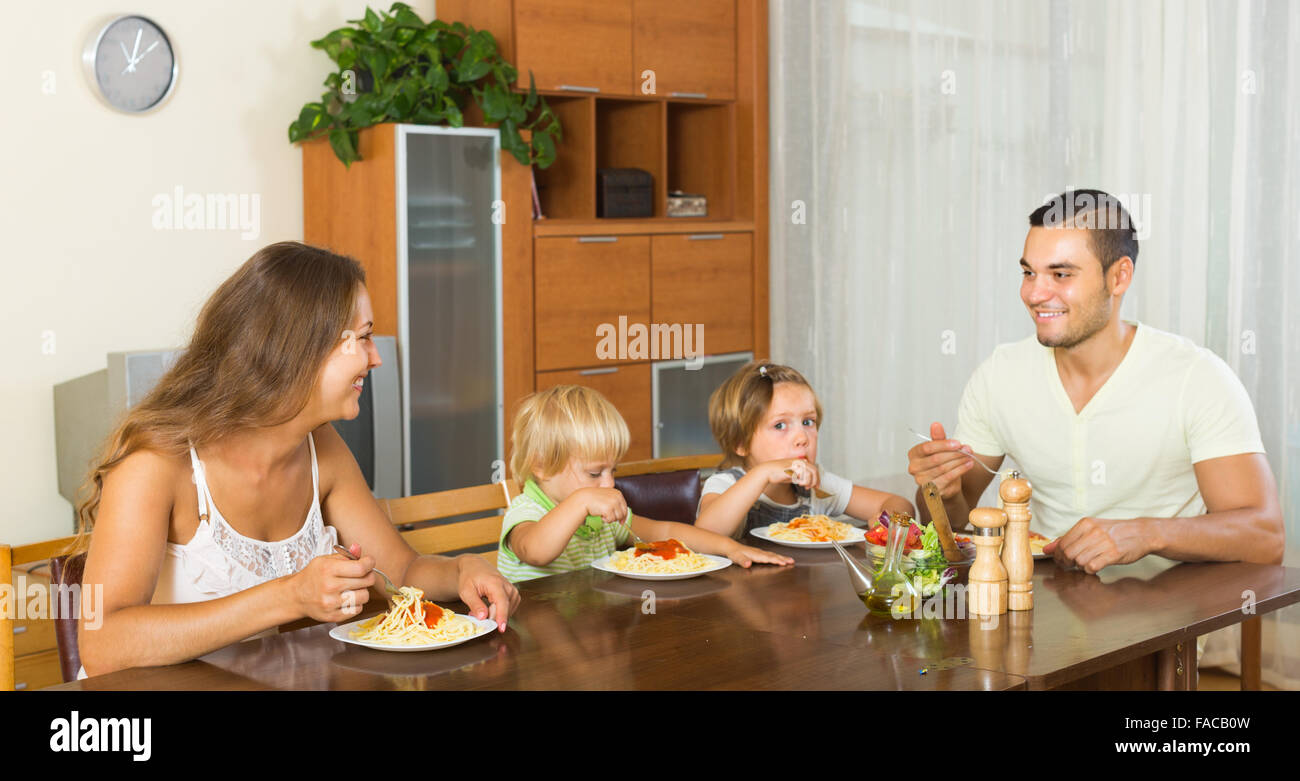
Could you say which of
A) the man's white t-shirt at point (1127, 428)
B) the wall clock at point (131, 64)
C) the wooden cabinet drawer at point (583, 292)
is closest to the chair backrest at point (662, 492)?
the man's white t-shirt at point (1127, 428)

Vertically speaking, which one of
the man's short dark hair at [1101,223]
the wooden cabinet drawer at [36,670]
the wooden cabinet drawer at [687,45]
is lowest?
the wooden cabinet drawer at [36,670]

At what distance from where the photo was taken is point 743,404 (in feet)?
9.59

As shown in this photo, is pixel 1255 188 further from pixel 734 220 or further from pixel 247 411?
pixel 247 411

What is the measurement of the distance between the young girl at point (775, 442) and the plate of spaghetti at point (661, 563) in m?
0.51

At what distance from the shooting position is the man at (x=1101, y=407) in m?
2.47

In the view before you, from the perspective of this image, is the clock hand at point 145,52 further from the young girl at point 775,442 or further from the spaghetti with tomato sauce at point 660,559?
the spaghetti with tomato sauce at point 660,559

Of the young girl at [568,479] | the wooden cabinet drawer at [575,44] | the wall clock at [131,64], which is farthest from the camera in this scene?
the wooden cabinet drawer at [575,44]

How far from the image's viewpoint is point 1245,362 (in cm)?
393

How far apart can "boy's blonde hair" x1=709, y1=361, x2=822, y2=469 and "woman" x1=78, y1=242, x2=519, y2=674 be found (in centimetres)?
98

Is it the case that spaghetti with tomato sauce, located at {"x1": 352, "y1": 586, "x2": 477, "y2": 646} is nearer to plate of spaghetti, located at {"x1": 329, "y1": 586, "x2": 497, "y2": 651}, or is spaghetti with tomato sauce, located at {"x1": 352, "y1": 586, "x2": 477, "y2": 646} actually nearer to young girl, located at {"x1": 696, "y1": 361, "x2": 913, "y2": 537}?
plate of spaghetti, located at {"x1": 329, "y1": 586, "x2": 497, "y2": 651}

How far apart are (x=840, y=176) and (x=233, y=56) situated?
2.22 m

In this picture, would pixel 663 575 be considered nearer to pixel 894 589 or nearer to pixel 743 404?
pixel 894 589

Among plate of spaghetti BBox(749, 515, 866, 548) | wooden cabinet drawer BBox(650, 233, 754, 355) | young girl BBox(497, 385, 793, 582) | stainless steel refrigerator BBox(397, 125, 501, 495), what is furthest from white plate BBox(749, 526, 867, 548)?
wooden cabinet drawer BBox(650, 233, 754, 355)
